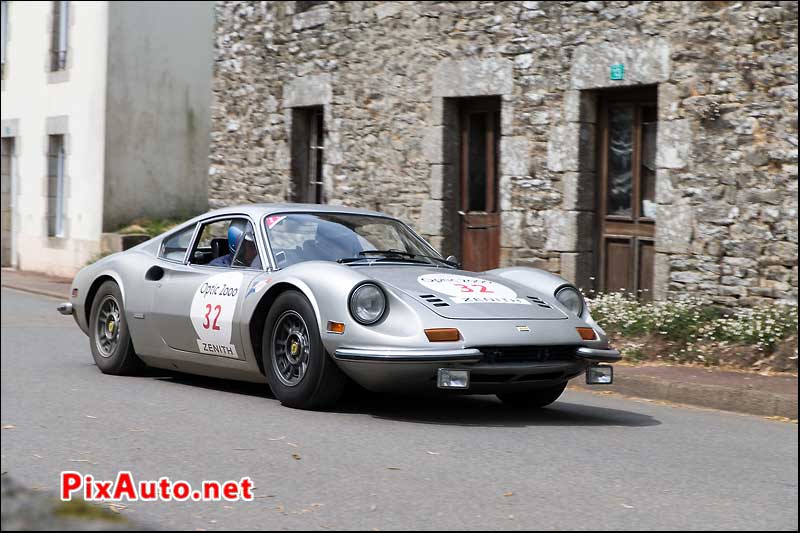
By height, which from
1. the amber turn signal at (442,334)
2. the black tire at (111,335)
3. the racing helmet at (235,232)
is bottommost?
the black tire at (111,335)

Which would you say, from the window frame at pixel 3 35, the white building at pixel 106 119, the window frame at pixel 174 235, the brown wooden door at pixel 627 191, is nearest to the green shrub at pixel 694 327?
the brown wooden door at pixel 627 191

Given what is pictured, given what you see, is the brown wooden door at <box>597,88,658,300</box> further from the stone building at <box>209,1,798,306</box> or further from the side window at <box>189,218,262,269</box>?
the side window at <box>189,218,262,269</box>

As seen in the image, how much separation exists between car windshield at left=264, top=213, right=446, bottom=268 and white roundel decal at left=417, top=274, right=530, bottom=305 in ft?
1.90

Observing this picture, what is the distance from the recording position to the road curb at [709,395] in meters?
8.62

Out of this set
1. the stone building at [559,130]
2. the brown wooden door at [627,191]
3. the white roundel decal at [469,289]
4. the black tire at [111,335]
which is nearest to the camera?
the white roundel decal at [469,289]

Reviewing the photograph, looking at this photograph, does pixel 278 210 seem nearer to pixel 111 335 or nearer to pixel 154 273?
pixel 154 273

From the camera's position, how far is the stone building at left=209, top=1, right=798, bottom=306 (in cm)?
1173

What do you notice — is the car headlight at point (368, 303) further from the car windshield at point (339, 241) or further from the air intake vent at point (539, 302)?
the air intake vent at point (539, 302)

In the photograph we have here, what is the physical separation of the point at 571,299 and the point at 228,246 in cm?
242

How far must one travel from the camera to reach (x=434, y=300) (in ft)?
24.4

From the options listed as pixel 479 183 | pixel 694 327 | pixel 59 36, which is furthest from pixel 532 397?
pixel 59 36

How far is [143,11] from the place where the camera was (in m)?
23.5

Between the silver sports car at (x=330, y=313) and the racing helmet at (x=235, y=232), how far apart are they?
1 centimetres

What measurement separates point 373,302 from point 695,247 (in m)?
5.69
